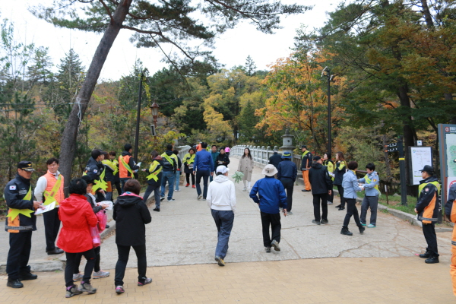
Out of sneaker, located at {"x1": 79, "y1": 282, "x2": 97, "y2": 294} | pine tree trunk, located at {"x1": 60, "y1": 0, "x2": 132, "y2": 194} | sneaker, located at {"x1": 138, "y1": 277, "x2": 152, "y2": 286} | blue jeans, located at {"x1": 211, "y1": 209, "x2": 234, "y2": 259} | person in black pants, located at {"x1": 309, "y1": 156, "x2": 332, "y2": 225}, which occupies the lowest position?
sneaker, located at {"x1": 138, "y1": 277, "x2": 152, "y2": 286}

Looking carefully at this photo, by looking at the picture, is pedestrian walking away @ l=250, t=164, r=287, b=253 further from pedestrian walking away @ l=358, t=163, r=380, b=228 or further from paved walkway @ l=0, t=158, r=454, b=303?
pedestrian walking away @ l=358, t=163, r=380, b=228

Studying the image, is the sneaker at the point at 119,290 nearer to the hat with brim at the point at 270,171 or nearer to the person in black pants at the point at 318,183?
the hat with brim at the point at 270,171

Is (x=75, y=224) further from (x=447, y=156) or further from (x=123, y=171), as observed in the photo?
(x=447, y=156)

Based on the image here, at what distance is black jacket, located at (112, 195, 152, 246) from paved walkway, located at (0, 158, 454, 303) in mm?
725

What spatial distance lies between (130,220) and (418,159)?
330 inches

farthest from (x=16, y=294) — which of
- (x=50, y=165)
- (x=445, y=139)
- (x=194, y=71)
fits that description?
(x=194, y=71)

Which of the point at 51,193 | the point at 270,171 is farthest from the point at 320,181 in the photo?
the point at 51,193

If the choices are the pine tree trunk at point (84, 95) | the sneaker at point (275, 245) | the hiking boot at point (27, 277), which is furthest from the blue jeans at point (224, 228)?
the pine tree trunk at point (84, 95)

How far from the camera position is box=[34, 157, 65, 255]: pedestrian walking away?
5.42 meters

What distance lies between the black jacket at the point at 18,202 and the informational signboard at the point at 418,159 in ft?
30.5

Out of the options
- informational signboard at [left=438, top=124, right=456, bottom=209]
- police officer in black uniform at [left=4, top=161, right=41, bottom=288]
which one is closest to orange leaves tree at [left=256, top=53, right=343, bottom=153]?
informational signboard at [left=438, top=124, right=456, bottom=209]

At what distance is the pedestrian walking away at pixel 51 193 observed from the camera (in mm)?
5419

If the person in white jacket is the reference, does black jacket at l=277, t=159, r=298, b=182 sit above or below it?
above

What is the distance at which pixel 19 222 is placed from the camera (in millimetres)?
4793
